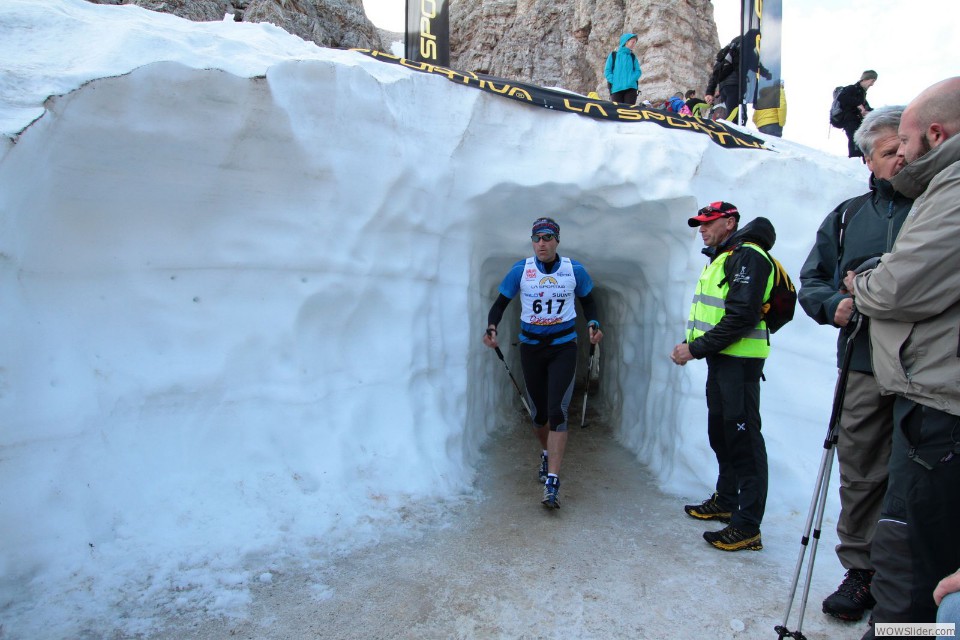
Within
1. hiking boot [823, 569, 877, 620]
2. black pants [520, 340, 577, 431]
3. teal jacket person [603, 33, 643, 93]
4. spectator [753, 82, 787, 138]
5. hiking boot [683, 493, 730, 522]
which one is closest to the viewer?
hiking boot [823, 569, 877, 620]

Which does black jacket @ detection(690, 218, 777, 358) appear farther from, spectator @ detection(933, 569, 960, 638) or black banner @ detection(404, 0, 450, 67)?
black banner @ detection(404, 0, 450, 67)

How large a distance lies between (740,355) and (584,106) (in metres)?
3.04

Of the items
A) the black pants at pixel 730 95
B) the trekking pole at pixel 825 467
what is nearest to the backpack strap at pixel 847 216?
the trekking pole at pixel 825 467

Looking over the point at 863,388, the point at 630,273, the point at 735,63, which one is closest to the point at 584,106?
the point at 630,273

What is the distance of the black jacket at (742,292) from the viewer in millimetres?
3074

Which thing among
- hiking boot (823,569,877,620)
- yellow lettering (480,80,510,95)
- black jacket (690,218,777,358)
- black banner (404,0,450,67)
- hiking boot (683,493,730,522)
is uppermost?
black banner (404,0,450,67)

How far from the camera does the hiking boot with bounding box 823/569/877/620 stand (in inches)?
94.1

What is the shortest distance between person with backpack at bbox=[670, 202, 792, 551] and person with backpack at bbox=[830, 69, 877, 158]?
644 cm

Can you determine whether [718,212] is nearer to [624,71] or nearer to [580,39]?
[624,71]

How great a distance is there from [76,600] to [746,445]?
3.19m

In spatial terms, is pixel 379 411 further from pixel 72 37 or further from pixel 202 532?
pixel 72 37

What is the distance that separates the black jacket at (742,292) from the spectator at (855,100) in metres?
6.34

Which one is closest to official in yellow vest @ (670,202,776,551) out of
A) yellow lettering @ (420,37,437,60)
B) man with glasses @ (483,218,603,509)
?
man with glasses @ (483,218,603,509)

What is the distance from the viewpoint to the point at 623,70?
28.4 ft
